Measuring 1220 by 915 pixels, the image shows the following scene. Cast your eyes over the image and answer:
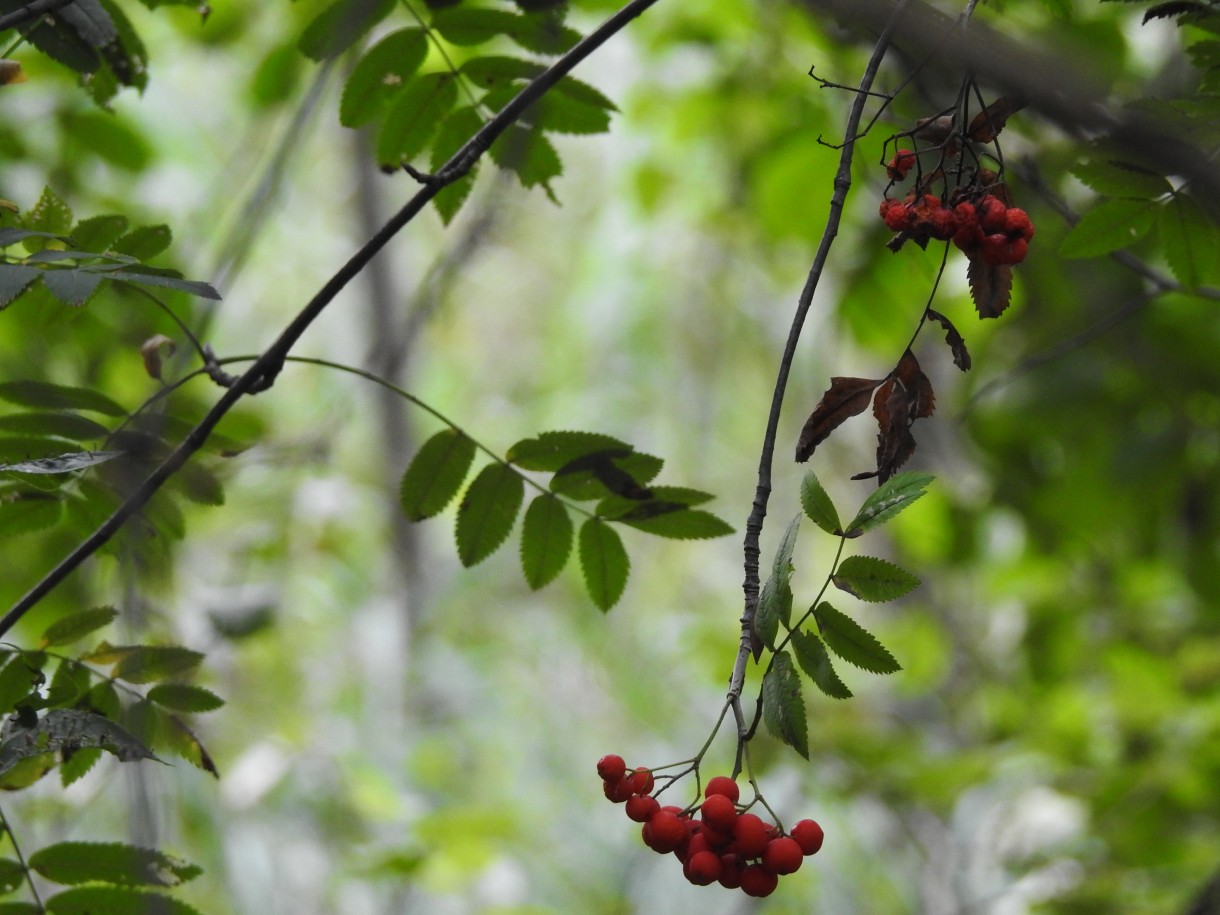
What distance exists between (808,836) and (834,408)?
294 mm

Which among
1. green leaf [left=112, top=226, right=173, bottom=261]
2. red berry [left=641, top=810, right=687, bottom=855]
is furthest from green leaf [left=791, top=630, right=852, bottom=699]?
green leaf [left=112, top=226, right=173, bottom=261]

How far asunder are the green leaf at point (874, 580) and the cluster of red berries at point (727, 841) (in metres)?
0.15

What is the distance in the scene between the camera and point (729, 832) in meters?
0.69

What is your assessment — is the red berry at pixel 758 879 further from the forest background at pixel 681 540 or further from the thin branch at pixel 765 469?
the forest background at pixel 681 540

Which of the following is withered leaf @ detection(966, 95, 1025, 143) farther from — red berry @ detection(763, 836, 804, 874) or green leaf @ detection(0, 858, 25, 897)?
green leaf @ detection(0, 858, 25, 897)

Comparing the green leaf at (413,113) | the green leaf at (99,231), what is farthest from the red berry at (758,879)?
the green leaf at (413,113)

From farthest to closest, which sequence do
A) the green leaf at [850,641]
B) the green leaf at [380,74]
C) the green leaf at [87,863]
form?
the green leaf at [380,74] < the green leaf at [87,863] < the green leaf at [850,641]

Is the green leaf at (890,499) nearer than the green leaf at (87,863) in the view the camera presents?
Yes

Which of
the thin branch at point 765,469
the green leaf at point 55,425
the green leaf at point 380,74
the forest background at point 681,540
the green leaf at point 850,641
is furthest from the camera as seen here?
the forest background at point 681,540

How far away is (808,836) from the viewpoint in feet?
2.31

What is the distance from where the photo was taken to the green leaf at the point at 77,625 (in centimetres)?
95

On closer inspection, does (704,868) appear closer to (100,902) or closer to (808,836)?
(808,836)

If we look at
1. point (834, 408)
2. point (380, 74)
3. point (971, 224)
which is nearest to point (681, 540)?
point (834, 408)

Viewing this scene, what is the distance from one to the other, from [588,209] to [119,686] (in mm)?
5740
